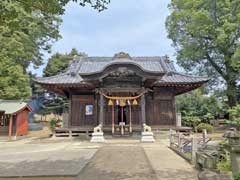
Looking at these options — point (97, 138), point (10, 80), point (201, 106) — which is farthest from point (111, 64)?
point (201, 106)

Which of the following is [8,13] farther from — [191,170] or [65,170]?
[191,170]

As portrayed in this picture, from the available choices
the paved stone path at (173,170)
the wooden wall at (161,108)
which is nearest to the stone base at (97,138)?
the wooden wall at (161,108)

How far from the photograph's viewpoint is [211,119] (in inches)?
1028

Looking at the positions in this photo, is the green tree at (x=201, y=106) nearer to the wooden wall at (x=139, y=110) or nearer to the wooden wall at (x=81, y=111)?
the wooden wall at (x=139, y=110)

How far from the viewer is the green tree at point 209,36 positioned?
2003 cm

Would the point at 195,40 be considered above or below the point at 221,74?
above

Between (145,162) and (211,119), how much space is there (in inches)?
841

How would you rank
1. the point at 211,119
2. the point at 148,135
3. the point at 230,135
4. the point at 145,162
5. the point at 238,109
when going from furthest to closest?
the point at 211,119, the point at 148,135, the point at 238,109, the point at 145,162, the point at 230,135

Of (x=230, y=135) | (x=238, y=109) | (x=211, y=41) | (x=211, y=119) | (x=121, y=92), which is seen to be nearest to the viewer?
(x=230, y=135)

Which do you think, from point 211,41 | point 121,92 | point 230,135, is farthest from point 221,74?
point 230,135

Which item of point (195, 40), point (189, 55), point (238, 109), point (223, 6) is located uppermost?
point (223, 6)

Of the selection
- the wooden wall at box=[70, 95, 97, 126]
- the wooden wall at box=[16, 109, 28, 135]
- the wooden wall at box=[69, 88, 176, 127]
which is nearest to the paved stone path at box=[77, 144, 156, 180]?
the wooden wall at box=[69, 88, 176, 127]

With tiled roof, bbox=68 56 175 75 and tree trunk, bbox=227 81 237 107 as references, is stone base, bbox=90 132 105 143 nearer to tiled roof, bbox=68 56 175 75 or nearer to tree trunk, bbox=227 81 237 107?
tiled roof, bbox=68 56 175 75

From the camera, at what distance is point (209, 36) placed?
71.3 feet
